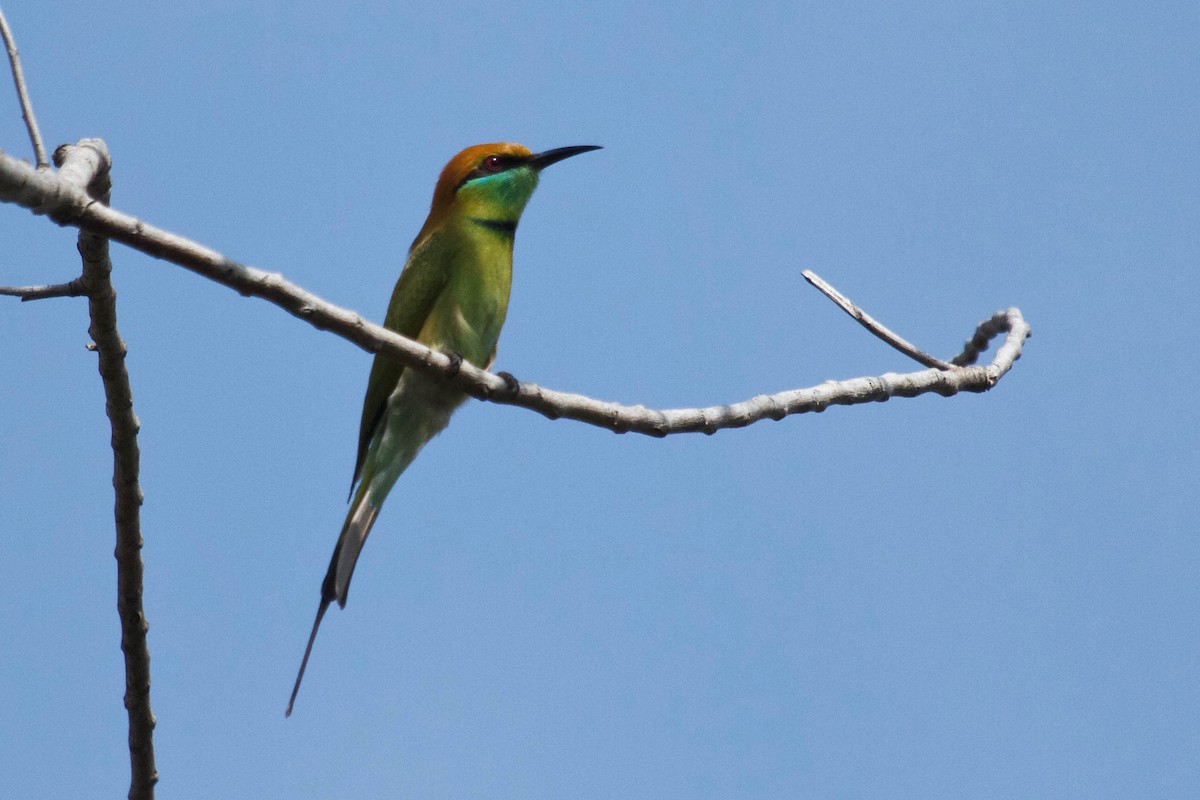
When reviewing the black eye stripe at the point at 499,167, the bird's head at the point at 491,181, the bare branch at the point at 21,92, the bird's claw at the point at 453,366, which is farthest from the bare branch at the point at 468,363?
the black eye stripe at the point at 499,167

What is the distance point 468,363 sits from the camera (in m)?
2.83

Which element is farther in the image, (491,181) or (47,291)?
(491,181)

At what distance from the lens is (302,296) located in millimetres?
2180

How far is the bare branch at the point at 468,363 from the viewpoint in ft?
6.39

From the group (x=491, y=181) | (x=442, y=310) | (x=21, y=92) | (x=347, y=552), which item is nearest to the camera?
(x=21, y=92)

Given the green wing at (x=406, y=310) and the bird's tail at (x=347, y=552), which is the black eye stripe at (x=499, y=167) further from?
the bird's tail at (x=347, y=552)

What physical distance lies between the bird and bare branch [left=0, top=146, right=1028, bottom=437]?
1003 millimetres

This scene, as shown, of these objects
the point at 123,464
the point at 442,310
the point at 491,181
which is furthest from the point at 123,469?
the point at 491,181

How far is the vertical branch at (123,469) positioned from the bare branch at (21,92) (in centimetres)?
10

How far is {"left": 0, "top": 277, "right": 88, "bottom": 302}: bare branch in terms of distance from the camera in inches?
107

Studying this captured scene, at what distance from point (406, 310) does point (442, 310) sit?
5.9 inches

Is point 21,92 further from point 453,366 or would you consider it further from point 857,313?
point 857,313

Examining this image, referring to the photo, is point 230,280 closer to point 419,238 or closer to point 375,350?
point 375,350

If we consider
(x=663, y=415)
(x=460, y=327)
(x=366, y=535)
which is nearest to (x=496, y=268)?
(x=460, y=327)
